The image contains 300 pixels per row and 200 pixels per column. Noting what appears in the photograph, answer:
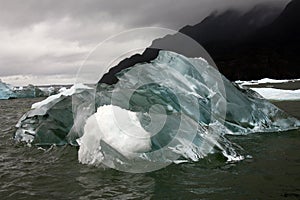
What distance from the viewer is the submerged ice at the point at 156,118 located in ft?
23.5

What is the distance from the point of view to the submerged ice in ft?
23.5

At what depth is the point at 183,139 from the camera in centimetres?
770

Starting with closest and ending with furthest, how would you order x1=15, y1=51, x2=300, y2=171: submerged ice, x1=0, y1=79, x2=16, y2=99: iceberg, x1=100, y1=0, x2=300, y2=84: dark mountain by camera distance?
x1=15, y1=51, x2=300, y2=171: submerged ice
x1=0, y1=79, x2=16, y2=99: iceberg
x1=100, y1=0, x2=300, y2=84: dark mountain

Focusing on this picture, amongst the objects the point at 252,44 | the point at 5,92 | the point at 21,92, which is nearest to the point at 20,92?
the point at 21,92

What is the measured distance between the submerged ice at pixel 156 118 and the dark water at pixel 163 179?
19.3 inches

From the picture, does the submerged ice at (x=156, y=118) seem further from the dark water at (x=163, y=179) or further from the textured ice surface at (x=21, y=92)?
the textured ice surface at (x=21, y=92)

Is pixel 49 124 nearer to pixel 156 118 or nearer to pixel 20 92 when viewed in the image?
pixel 156 118

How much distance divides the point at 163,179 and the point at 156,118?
2472 mm

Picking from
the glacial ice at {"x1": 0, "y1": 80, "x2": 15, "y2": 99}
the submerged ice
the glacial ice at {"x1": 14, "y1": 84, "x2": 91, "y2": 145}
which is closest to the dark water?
the submerged ice

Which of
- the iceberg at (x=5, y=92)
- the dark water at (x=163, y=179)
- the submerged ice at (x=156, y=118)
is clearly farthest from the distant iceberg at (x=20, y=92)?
the dark water at (x=163, y=179)

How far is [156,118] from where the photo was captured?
8.27 meters

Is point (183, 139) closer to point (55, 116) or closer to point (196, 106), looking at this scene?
point (196, 106)

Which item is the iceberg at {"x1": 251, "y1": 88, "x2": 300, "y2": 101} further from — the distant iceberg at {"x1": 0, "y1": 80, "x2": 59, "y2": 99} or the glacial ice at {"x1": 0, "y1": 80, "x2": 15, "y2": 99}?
the glacial ice at {"x1": 0, "y1": 80, "x2": 15, "y2": 99}

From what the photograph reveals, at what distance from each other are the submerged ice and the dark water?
0.49 meters
